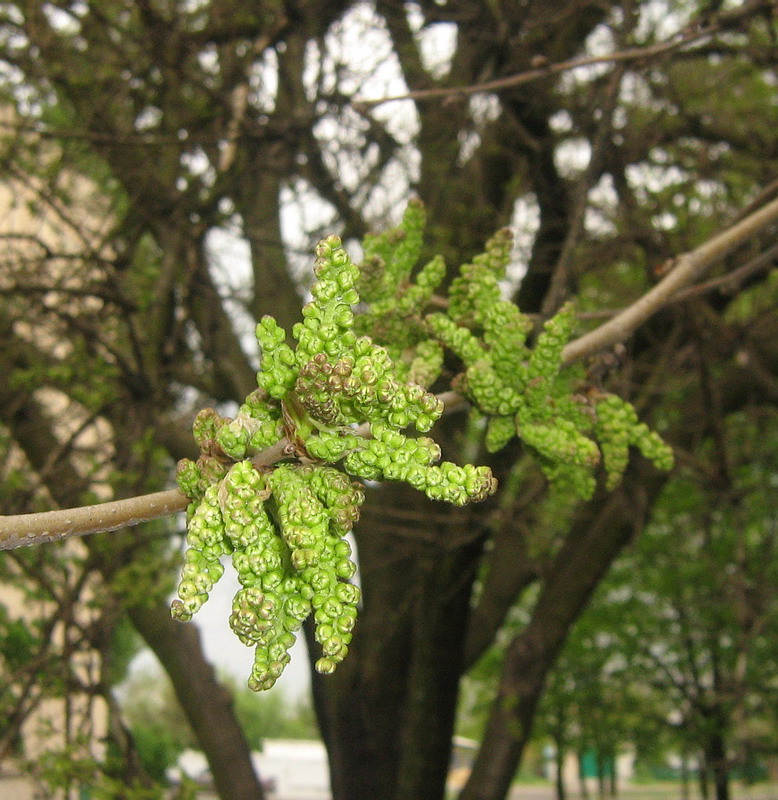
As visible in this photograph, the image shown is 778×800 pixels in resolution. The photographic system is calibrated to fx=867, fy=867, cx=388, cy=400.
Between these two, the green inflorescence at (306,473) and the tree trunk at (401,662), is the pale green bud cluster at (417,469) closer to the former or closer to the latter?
the green inflorescence at (306,473)

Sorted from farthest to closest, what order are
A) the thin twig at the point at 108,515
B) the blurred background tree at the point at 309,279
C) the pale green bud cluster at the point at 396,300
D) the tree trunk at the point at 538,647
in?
the tree trunk at the point at 538,647 < the blurred background tree at the point at 309,279 < the pale green bud cluster at the point at 396,300 < the thin twig at the point at 108,515

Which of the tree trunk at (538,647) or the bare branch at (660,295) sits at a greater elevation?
the bare branch at (660,295)

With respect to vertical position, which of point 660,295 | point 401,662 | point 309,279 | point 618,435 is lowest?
point 401,662

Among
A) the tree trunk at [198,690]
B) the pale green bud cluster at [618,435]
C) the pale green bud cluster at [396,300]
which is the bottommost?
the tree trunk at [198,690]

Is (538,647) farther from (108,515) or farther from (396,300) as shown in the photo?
(108,515)

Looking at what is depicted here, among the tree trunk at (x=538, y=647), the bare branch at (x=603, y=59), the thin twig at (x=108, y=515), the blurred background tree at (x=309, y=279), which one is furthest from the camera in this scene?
the tree trunk at (x=538, y=647)

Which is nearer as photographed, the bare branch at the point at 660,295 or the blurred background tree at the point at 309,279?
the bare branch at the point at 660,295

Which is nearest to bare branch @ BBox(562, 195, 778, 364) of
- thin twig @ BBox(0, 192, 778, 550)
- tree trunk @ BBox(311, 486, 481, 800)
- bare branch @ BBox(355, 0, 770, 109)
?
thin twig @ BBox(0, 192, 778, 550)

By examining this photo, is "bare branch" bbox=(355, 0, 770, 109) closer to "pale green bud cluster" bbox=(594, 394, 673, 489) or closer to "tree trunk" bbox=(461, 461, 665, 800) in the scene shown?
"pale green bud cluster" bbox=(594, 394, 673, 489)

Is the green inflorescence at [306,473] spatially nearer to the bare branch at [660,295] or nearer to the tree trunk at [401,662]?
the bare branch at [660,295]

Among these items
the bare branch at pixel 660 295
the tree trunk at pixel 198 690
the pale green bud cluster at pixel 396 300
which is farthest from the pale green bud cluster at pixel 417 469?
the tree trunk at pixel 198 690

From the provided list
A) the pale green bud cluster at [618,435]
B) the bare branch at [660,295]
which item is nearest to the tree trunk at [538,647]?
the bare branch at [660,295]

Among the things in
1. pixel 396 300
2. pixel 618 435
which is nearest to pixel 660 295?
pixel 618 435

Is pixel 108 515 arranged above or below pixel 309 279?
below
